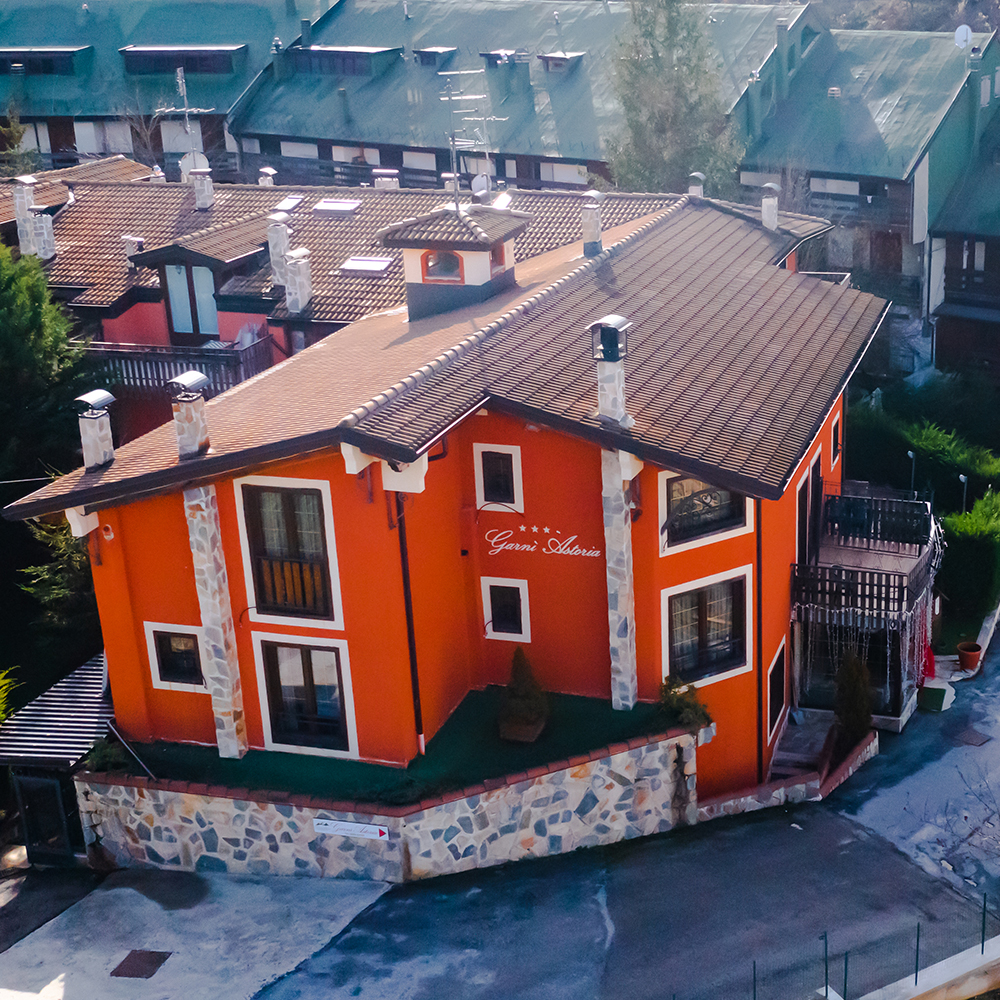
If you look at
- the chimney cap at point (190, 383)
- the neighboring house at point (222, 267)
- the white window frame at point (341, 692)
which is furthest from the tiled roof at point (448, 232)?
the white window frame at point (341, 692)

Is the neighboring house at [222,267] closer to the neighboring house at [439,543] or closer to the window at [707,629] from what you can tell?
the neighboring house at [439,543]

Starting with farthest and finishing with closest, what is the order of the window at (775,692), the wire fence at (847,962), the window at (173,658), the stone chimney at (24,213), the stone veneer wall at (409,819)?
the stone chimney at (24,213)
the window at (775,692)
the window at (173,658)
the stone veneer wall at (409,819)
the wire fence at (847,962)

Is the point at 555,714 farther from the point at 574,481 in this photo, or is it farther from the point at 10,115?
the point at 10,115

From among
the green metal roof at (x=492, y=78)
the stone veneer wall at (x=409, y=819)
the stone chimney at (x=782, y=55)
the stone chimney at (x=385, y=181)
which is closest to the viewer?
the stone veneer wall at (x=409, y=819)

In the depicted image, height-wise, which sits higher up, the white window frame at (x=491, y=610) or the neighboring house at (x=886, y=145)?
the neighboring house at (x=886, y=145)

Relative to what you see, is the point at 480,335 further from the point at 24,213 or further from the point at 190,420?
the point at 24,213
